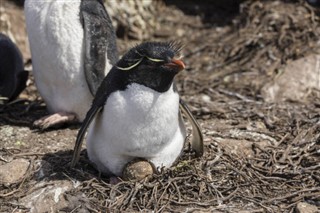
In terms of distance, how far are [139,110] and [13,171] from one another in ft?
3.09

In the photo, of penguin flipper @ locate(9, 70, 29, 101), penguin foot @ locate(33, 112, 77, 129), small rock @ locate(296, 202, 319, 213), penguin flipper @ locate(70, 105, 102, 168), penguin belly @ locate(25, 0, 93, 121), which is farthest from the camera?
penguin flipper @ locate(9, 70, 29, 101)

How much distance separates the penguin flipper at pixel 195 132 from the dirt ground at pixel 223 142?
0.07 meters

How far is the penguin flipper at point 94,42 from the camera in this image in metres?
4.74

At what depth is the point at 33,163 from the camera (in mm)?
4297

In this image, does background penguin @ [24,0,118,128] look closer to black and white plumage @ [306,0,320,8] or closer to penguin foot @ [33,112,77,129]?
penguin foot @ [33,112,77,129]

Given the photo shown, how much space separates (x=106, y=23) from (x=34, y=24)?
1.58ft

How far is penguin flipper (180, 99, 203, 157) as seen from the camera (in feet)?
13.6

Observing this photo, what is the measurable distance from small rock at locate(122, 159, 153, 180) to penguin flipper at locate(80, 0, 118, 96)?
93 centimetres

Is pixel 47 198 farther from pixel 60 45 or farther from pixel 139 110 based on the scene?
pixel 60 45

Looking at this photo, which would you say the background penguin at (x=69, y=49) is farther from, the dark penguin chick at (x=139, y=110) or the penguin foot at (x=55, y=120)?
the dark penguin chick at (x=139, y=110)

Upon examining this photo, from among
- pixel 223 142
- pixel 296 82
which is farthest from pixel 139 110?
pixel 296 82

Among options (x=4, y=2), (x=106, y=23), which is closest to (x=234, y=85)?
(x=106, y=23)

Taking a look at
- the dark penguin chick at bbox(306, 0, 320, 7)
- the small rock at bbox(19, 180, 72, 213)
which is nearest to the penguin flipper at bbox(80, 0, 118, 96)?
the small rock at bbox(19, 180, 72, 213)

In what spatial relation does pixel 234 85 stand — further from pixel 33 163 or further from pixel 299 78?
pixel 33 163
